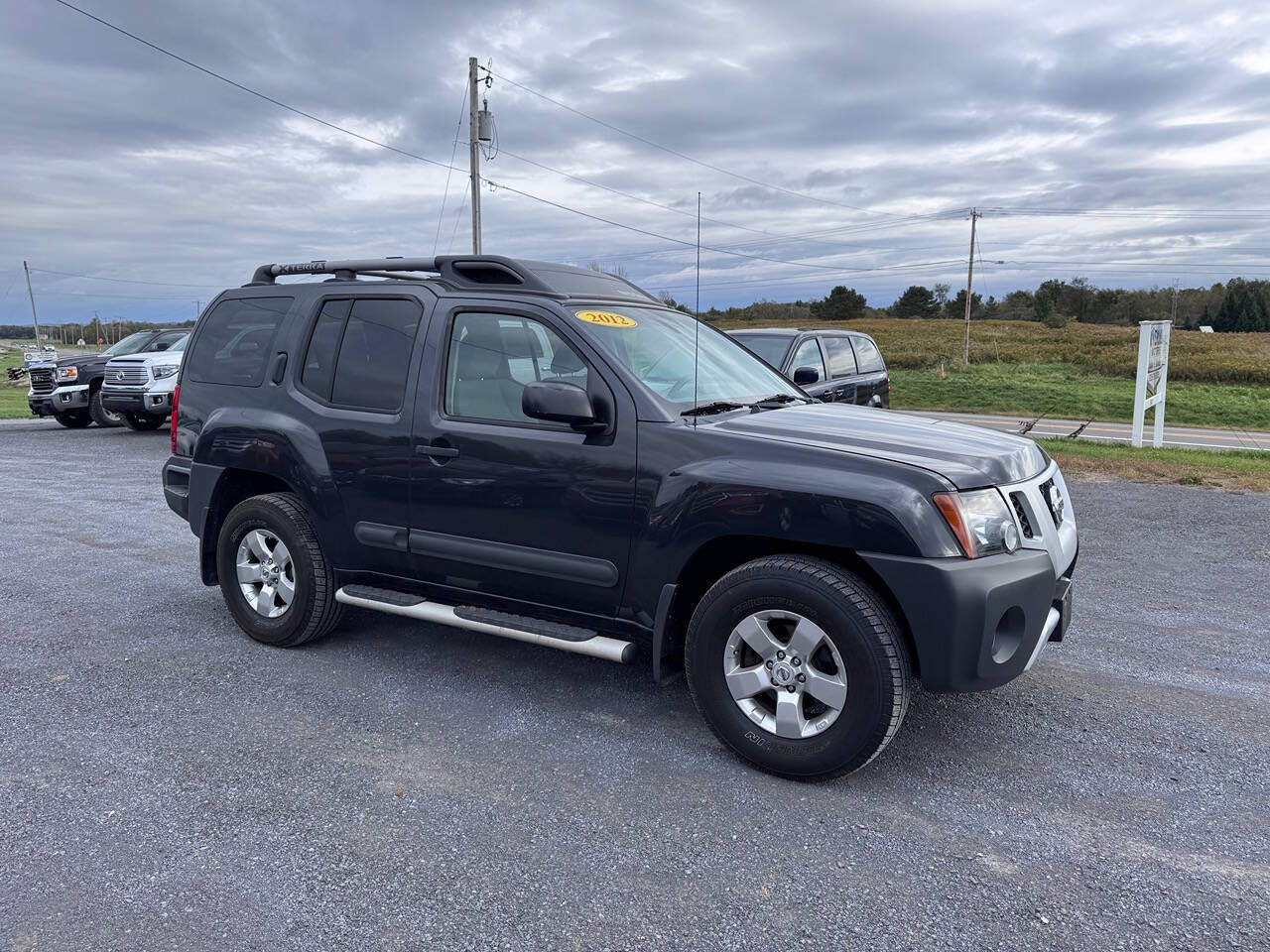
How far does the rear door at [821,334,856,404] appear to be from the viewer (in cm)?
1079

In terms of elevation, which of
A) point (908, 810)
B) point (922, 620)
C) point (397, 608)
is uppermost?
point (922, 620)

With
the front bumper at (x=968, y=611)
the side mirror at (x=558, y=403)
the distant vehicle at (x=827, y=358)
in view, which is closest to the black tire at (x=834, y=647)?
the front bumper at (x=968, y=611)

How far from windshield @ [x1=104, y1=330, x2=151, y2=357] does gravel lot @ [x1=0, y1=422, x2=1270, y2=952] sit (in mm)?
13182

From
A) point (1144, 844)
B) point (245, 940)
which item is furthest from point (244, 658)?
point (1144, 844)

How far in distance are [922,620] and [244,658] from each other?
136 inches

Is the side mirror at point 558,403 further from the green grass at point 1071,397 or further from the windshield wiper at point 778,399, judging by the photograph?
the green grass at point 1071,397

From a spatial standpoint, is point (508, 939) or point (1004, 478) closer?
point (508, 939)

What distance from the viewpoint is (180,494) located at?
5465 millimetres

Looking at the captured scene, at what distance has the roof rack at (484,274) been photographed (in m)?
4.45

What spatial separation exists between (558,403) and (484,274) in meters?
1.22

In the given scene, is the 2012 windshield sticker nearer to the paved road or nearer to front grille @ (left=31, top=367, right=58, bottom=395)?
the paved road

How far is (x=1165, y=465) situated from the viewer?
1214 cm

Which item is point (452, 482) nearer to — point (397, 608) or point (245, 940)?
point (397, 608)

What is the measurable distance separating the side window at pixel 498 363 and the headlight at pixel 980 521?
171 cm
